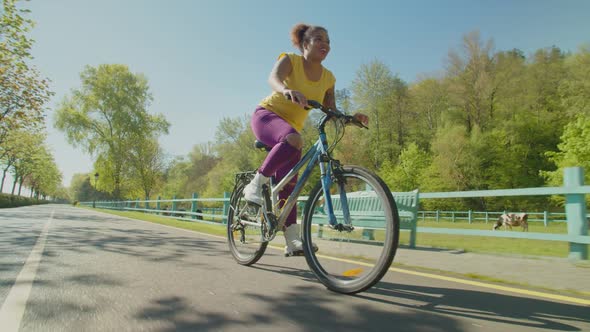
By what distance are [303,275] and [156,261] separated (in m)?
1.55

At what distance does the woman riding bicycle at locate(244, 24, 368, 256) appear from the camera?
3219mm

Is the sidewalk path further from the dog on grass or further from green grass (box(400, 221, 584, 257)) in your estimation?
the dog on grass

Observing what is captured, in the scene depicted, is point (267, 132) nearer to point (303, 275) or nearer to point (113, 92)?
point (303, 275)

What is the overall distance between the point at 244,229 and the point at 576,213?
142 inches

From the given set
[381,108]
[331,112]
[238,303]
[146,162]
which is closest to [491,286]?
[331,112]

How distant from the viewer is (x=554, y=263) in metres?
3.81

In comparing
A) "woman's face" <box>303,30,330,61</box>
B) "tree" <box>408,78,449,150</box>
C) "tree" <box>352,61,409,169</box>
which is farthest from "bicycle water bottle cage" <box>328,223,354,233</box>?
"tree" <box>408,78,449,150</box>

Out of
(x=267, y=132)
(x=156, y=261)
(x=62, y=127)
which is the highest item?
(x=62, y=127)

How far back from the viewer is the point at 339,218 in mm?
2721

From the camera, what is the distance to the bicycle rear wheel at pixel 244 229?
3586 mm

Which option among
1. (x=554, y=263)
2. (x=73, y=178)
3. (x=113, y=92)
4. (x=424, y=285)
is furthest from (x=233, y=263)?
(x=73, y=178)

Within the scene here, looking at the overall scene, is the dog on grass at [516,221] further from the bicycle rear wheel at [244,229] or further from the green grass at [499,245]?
the bicycle rear wheel at [244,229]

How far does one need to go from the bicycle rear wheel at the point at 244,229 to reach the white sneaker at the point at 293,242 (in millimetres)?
294

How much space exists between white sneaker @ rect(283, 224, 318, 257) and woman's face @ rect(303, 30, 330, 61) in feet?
5.17
